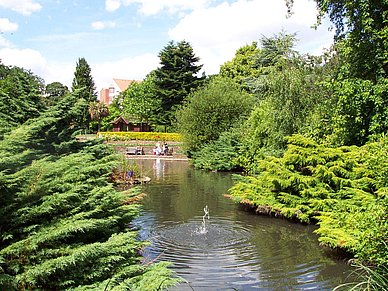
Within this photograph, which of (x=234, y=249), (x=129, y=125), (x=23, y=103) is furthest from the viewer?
(x=129, y=125)

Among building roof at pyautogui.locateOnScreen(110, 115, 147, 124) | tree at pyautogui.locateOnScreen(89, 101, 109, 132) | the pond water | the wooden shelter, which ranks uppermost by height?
tree at pyautogui.locateOnScreen(89, 101, 109, 132)

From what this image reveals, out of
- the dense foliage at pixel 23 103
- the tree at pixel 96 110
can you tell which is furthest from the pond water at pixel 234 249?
the tree at pixel 96 110

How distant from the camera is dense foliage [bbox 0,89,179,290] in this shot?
4.06m

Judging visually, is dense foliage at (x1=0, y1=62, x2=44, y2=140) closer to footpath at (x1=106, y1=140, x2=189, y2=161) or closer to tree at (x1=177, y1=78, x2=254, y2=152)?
tree at (x1=177, y1=78, x2=254, y2=152)

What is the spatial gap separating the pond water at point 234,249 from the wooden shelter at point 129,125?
4786cm

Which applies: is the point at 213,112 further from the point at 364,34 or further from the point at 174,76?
the point at 174,76

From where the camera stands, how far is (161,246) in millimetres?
8469

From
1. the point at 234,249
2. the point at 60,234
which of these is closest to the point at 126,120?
the point at 234,249

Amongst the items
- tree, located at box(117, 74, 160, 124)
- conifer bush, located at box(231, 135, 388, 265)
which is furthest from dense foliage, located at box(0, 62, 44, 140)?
tree, located at box(117, 74, 160, 124)

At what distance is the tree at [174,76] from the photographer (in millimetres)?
50250

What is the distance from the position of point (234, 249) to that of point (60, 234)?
5.04 meters

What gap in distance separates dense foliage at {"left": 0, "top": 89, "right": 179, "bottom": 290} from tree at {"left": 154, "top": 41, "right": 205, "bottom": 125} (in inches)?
1772

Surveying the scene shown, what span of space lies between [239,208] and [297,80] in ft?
23.2

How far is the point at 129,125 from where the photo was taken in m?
63.3
